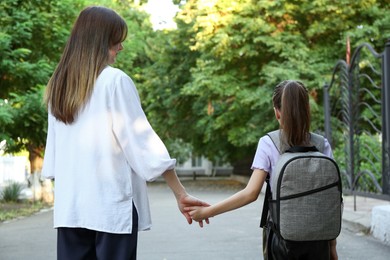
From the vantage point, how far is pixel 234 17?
2759cm

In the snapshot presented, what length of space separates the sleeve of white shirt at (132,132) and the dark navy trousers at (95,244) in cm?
18

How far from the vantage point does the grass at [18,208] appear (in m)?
16.4

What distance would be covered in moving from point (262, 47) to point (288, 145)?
25.3 meters

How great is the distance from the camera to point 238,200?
3719 mm

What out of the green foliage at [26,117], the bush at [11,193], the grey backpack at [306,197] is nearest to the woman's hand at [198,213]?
the grey backpack at [306,197]

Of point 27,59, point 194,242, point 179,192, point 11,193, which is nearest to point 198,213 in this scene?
point 179,192

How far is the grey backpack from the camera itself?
3.32 meters

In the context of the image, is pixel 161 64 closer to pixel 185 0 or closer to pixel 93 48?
pixel 185 0

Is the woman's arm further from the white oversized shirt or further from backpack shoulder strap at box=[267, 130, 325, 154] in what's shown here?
backpack shoulder strap at box=[267, 130, 325, 154]

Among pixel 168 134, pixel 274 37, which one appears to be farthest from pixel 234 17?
pixel 168 134

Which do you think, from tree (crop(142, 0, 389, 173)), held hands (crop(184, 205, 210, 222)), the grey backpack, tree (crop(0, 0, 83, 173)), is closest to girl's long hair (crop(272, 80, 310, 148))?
the grey backpack

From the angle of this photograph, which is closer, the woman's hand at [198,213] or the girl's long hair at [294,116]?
the girl's long hair at [294,116]

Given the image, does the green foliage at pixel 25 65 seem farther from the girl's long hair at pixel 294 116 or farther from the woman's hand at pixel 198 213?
the girl's long hair at pixel 294 116

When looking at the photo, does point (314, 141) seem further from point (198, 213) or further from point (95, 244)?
point (95, 244)
